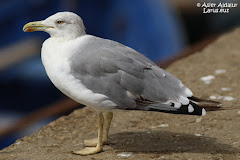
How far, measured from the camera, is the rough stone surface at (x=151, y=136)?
3.05 m

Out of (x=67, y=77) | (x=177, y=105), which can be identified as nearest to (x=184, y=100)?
(x=177, y=105)

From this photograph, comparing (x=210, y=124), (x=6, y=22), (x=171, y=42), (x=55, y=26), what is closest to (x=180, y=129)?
(x=210, y=124)

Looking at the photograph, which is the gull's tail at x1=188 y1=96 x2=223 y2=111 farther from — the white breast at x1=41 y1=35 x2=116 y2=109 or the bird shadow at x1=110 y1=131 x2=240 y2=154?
the white breast at x1=41 y1=35 x2=116 y2=109

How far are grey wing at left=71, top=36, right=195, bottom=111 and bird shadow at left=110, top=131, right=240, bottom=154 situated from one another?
452mm

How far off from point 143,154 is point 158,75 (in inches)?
23.1

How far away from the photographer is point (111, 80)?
2834 mm

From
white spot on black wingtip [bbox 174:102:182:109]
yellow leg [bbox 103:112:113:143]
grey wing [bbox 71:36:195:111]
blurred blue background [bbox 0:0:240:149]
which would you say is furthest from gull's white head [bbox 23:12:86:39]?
blurred blue background [bbox 0:0:240:149]

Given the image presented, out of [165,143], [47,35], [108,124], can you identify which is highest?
[47,35]

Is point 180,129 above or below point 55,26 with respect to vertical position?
below

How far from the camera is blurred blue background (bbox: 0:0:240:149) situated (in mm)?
8047

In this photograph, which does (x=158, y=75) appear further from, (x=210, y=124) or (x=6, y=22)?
(x=6, y=22)

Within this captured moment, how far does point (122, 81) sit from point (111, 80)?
75 millimetres

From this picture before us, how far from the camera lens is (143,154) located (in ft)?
9.98

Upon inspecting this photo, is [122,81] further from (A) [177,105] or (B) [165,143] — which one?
(B) [165,143]
